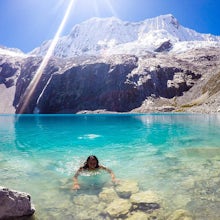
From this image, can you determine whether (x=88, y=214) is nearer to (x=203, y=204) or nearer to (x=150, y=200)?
(x=150, y=200)

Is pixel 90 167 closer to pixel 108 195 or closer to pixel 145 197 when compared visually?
pixel 108 195

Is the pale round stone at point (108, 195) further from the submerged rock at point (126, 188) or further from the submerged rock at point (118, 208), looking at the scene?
the submerged rock at point (118, 208)

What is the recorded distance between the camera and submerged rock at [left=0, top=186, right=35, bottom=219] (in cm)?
1211

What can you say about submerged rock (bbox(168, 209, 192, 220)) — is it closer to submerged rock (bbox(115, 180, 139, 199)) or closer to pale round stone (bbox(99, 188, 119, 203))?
submerged rock (bbox(115, 180, 139, 199))

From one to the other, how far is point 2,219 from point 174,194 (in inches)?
348

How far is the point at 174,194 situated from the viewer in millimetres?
16125

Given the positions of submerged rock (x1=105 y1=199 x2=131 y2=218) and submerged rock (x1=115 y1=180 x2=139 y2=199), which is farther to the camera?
submerged rock (x1=115 y1=180 x2=139 y2=199)

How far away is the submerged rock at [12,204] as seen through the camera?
12109 millimetres

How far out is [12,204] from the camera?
12.3m

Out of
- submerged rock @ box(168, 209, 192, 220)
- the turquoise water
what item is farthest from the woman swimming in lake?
submerged rock @ box(168, 209, 192, 220)

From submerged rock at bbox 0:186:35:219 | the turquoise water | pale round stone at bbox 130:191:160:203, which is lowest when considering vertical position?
the turquoise water

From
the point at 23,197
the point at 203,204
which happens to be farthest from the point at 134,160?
the point at 23,197

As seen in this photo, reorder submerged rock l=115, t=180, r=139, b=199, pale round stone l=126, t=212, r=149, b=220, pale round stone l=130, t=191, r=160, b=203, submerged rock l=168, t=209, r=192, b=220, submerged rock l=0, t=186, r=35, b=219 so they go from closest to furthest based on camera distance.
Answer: submerged rock l=0, t=186, r=35, b=219
submerged rock l=168, t=209, r=192, b=220
pale round stone l=126, t=212, r=149, b=220
pale round stone l=130, t=191, r=160, b=203
submerged rock l=115, t=180, r=139, b=199

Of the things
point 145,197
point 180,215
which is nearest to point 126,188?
point 145,197
